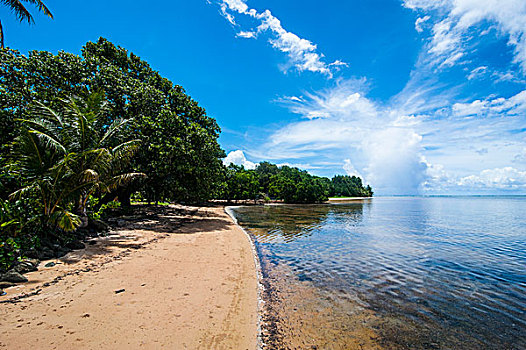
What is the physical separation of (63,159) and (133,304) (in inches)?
321

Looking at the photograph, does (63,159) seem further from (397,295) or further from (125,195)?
(397,295)

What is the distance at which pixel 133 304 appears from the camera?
212 inches

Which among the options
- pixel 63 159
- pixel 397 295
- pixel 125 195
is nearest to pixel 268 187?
pixel 125 195

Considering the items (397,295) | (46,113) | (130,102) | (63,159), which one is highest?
(130,102)

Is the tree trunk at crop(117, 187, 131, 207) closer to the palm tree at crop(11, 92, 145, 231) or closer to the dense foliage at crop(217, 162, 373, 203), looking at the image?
the palm tree at crop(11, 92, 145, 231)

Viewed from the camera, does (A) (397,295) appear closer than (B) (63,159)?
Yes

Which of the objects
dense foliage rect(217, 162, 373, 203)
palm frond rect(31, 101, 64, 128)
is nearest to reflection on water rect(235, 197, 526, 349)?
palm frond rect(31, 101, 64, 128)

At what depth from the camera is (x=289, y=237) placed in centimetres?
1628

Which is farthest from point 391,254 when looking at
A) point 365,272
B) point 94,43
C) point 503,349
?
point 94,43

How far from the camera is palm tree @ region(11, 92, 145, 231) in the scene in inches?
352

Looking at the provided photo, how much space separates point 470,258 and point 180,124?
69.4ft

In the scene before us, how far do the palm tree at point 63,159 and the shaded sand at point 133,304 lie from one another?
8.65 ft

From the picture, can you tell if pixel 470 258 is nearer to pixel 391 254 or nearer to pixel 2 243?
pixel 391 254

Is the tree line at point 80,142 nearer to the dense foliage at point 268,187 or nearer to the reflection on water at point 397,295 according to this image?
the reflection on water at point 397,295
